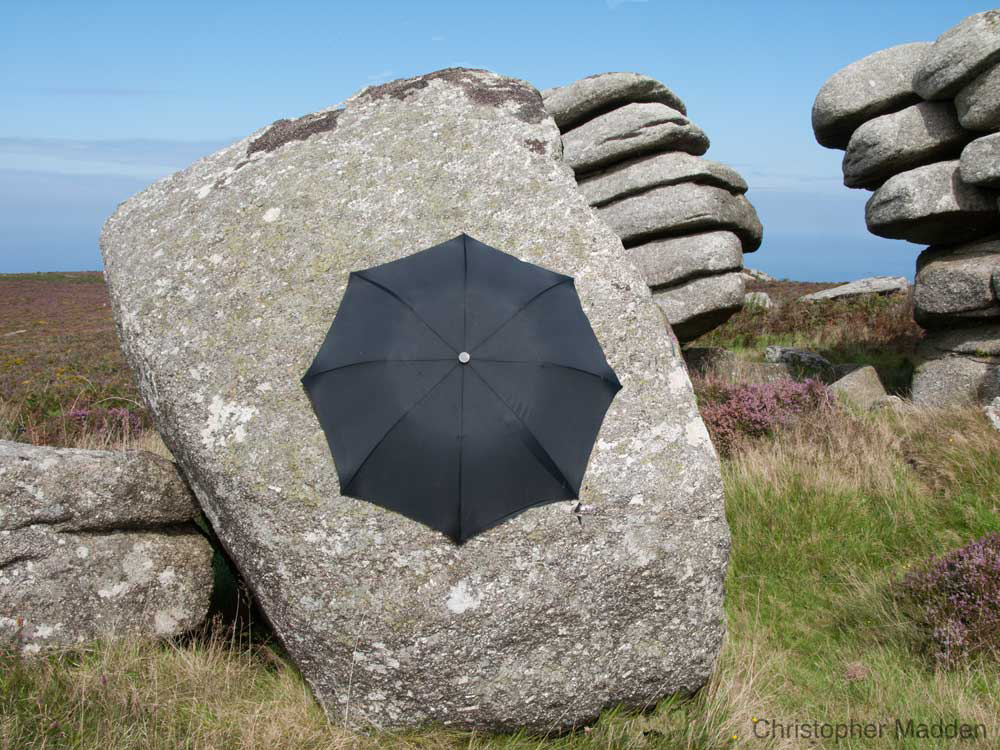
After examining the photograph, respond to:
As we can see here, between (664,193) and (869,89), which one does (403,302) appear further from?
(869,89)

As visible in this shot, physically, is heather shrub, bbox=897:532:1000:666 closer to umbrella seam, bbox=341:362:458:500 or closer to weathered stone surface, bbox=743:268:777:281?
umbrella seam, bbox=341:362:458:500

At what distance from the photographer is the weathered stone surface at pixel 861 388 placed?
34.0 ft

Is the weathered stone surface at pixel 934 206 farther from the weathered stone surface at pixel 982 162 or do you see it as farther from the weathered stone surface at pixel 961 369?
the weathered stone surface at pixel 961 369

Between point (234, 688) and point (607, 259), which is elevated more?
point (607, 259)

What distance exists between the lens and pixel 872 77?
37.2 ft

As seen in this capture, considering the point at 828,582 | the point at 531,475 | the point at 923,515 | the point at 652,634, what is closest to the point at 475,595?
the point at 531,475

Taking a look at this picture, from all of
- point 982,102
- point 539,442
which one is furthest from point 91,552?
point 982,102

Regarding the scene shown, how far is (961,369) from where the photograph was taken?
10664 mm

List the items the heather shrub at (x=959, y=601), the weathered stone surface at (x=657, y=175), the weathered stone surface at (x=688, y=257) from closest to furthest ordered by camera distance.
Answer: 1. the heather shrub at (x=959, y=601)
2. the weathered stone surface at (x=688, y=257)
3. the weathered stone surface at (x=657, y=175)

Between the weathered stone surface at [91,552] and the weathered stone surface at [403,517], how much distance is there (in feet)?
1.94

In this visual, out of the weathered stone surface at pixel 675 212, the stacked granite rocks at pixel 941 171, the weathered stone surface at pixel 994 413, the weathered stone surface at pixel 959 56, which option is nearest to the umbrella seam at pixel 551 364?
the weathered stone surface at pixel 994 413

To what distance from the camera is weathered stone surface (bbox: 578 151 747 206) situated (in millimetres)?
11938

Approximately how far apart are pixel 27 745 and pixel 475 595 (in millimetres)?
2257

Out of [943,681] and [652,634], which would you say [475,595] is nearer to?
[652,634]
